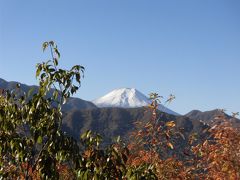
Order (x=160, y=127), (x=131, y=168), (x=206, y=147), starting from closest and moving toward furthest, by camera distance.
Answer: (x=131, y=168) → (x=206, y=147) → (x=160, y=127)

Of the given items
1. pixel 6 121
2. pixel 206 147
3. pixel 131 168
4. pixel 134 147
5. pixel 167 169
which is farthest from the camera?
pixel 134 147

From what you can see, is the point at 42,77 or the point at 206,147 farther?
the point at 206,147

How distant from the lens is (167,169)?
18.7 m

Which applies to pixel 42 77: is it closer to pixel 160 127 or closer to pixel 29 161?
pixel 29 161

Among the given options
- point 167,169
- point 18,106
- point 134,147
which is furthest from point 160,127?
point 18,106

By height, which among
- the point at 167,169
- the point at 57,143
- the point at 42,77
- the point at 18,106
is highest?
the point at 42,77

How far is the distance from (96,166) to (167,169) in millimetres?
10939

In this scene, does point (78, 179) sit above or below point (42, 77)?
below

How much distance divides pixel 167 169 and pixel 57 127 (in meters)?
11.1

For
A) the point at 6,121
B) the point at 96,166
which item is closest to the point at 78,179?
the point at 96,166

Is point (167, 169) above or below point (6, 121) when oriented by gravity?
below

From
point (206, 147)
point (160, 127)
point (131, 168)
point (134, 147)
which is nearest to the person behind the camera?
point (131, 168)

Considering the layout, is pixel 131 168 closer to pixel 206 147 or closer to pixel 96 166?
pixel 96 166

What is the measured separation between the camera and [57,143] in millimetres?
8617
